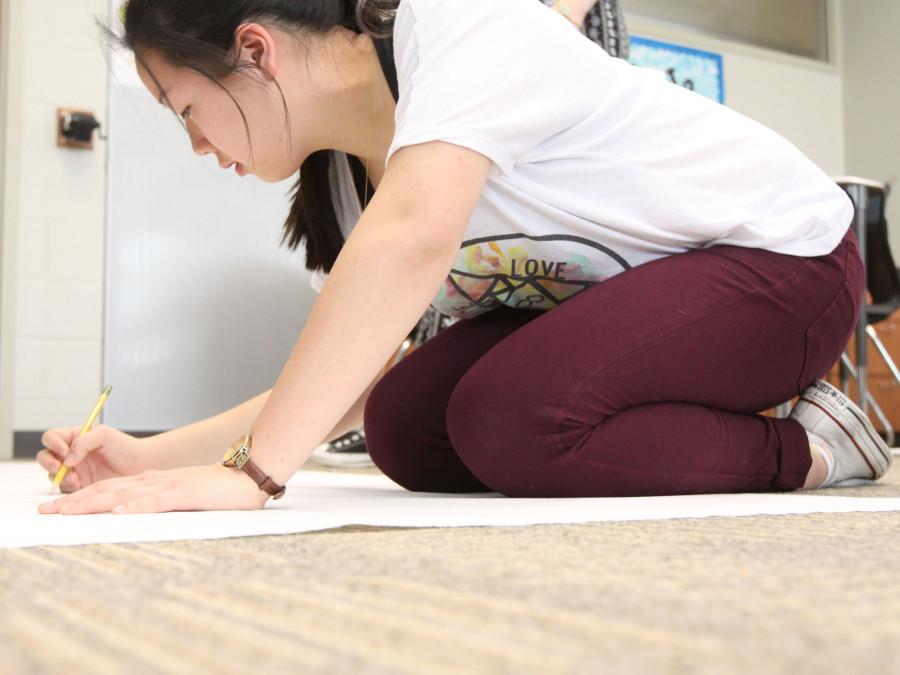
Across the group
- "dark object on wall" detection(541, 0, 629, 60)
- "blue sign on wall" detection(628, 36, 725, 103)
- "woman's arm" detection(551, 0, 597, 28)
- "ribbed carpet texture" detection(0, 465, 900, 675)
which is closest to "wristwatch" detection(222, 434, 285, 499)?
"ribbed carpet texture" detection(0, 465, 900, 675)

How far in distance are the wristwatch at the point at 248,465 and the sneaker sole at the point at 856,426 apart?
2.21ft

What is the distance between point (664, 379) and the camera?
3.39 feet

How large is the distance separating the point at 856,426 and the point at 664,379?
31cm

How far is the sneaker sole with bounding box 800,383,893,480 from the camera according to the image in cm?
120

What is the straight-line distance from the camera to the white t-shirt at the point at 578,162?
0.90 metres

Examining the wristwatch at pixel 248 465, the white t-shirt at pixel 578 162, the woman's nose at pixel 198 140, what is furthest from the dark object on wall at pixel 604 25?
the wristwatch at pixel 248 465

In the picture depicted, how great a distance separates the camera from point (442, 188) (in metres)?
0.84

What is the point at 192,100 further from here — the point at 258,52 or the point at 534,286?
the point at 534,286

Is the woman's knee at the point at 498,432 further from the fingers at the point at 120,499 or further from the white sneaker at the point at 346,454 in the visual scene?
the white sneaker at the point at 346,454

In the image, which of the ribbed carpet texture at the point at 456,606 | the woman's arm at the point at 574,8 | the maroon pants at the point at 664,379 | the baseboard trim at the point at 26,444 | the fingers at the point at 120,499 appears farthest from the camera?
the baseboard trim at the point at 26,444

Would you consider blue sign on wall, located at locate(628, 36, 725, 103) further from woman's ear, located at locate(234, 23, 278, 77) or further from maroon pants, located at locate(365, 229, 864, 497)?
woman's ear, located at locate(234, 23, 278, 77)

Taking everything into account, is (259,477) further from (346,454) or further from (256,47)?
(346,454)

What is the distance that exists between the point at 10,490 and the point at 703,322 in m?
0.81

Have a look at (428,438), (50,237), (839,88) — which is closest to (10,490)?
(428,438)
